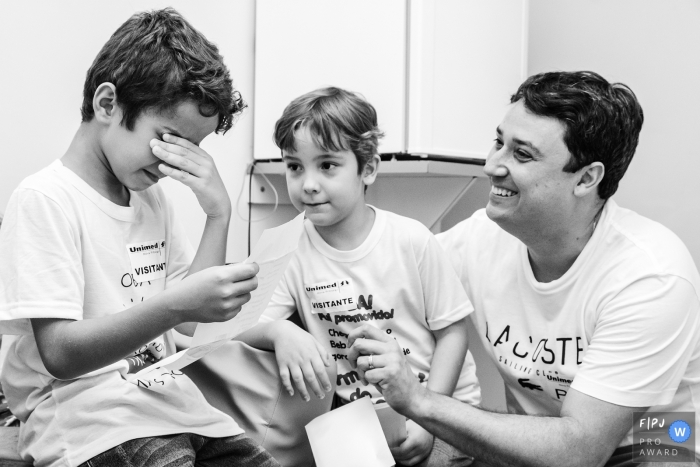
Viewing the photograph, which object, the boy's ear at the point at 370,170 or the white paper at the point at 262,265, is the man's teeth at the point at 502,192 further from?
the white paper at the point at 262,265

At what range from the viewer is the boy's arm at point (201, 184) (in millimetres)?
1047

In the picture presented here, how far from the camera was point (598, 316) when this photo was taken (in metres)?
1.19

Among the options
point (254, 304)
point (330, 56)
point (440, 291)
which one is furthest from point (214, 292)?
point (330, 56)

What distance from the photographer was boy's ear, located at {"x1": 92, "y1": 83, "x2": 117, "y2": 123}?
102 centimetres

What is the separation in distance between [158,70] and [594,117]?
781mm

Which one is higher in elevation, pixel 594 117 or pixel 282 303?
pixel 594 117

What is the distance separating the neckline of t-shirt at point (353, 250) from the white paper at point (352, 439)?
0.39 meters

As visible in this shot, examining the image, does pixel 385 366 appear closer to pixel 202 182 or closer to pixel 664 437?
pixel 202 182

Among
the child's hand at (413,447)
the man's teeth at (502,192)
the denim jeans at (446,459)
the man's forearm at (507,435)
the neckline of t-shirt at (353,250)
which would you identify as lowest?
the denim jeans at (446,459)

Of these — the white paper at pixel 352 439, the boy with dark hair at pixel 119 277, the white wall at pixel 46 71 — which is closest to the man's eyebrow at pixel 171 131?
the boy with dark hair at pixel 119 277

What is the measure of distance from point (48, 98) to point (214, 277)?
0.92 m

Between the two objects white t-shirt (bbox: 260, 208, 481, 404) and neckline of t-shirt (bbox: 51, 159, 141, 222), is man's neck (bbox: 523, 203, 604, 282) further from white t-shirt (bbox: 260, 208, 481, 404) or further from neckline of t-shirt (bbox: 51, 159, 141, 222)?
neckline of t-shirt (bbox: 51, 159, 141, 222)

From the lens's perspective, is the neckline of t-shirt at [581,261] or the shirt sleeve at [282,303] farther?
the shirt sleeve at [282,303]

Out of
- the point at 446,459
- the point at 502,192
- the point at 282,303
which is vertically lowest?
the point at 446,459
